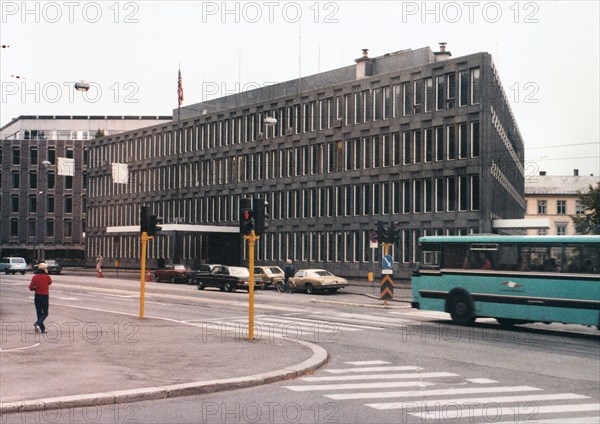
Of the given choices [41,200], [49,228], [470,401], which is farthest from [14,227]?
[470,401]

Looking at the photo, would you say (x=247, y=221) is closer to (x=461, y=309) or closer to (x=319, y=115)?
(x=461, y=309)

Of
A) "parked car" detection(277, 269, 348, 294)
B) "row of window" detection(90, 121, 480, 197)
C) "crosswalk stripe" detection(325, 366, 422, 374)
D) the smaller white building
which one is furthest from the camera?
the smaller white building

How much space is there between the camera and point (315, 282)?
43.7m

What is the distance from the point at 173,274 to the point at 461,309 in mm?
36550

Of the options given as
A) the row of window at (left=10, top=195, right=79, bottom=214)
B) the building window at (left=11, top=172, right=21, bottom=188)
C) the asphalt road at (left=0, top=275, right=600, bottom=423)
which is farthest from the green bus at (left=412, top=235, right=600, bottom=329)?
the building window at (left=11, top=172, right=21, bottom=188)

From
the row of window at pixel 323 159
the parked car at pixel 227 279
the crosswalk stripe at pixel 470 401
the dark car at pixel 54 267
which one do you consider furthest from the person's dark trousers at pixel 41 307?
the dark car at pixel 54 267

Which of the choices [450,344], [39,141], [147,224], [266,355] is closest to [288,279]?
[147,224]

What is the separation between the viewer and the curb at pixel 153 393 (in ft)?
33.1

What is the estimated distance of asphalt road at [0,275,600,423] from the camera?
10086 mm

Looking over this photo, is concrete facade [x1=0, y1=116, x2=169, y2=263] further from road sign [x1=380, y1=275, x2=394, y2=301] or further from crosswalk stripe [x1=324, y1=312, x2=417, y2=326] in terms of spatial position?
crosswalk stripe [x1=324, y1=312, x2=417, y2=326]

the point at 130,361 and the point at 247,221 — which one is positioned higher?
the point at 247,221

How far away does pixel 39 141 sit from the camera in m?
108

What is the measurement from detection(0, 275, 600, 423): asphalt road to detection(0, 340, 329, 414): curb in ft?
0.55

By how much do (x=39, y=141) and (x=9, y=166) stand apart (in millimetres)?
5293
